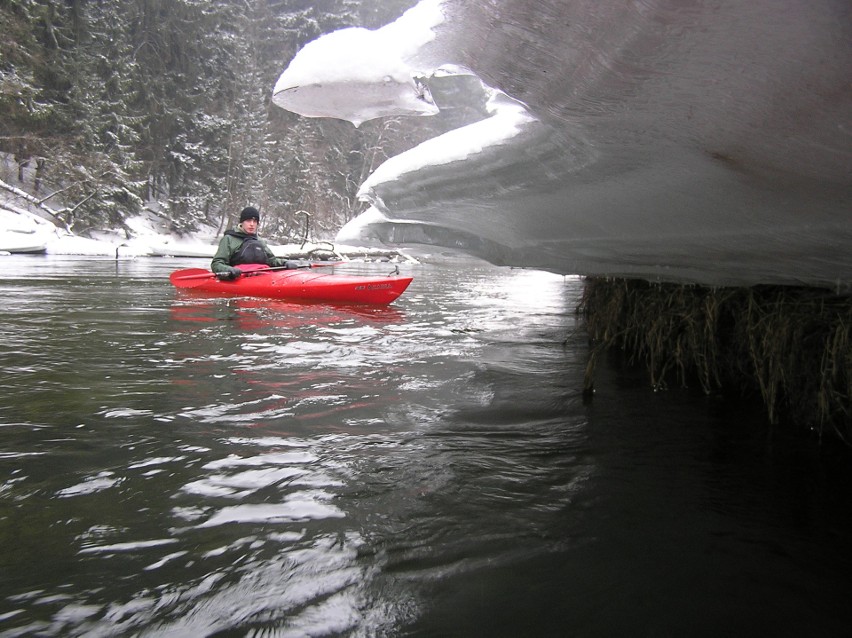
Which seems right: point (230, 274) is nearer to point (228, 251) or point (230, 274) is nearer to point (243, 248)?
point (228, 251)

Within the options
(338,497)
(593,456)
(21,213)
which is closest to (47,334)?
(338,497)

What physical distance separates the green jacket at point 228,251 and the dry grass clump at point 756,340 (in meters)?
5.38

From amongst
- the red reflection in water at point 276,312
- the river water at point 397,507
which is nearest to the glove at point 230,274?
the red reflection in water at point 276,312

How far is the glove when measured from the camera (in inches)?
305

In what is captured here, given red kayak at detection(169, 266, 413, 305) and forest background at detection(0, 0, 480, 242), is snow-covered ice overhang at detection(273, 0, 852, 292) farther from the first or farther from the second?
forest background at detection(0, 0, 480, 242)

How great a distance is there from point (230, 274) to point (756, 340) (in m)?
6.43

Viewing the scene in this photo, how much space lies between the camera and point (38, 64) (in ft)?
76.9

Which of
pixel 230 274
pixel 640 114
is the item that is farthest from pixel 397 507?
pixel 230 274

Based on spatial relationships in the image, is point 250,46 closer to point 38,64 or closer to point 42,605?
point 38,64

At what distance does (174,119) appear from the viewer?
30328mm

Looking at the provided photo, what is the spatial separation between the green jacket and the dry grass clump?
5383 millimetres

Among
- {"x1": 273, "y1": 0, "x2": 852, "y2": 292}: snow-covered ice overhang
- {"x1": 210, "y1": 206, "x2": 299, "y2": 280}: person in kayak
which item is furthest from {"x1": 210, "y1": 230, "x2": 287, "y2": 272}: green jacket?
{"x1": 273, "y1": 0, "x2": 852, "y2": 292}: snow-covered ice overhang

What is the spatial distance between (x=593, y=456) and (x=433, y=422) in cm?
79

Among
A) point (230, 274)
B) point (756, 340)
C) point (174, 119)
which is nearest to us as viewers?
point (756, 340)
